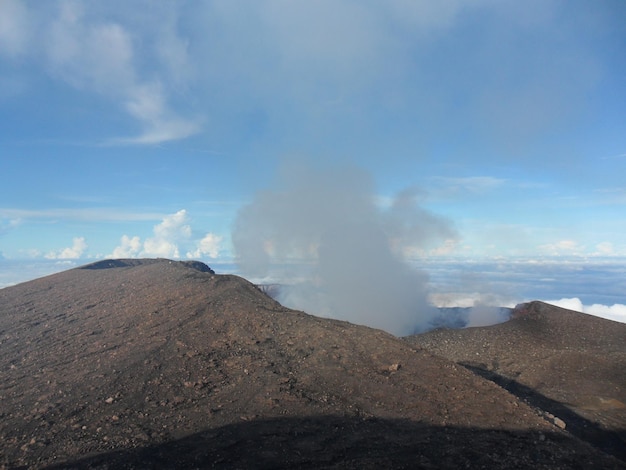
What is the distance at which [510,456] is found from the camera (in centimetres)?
820

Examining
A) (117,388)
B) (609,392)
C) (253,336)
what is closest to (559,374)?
(609,392)

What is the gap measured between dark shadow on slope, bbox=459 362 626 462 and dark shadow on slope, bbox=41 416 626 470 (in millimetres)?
2732

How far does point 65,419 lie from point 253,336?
21.1ft

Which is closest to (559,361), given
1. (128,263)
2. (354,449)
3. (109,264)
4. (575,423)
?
(575,423)

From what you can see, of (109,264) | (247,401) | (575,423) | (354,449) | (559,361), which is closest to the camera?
(354,449)

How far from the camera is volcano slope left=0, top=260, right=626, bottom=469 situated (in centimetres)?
828

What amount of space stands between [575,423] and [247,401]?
29.8 ft

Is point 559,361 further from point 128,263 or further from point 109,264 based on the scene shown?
point 109,264

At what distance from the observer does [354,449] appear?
27.7 ft

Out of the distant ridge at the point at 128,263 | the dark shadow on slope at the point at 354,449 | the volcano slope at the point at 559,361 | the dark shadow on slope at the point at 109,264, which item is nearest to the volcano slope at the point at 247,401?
the dark shadow on slope at the point at 354,449

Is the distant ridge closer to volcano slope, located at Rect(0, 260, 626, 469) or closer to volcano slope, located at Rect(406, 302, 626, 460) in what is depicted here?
volcano slope, located at Rect(0, 260, 626, 469)

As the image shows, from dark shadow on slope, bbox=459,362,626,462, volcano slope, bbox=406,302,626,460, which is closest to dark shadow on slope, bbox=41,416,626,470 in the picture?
volcano slope, bbox=406,302,626,460

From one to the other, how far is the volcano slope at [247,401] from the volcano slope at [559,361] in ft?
9.35

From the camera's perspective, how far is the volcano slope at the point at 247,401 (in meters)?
8.28
